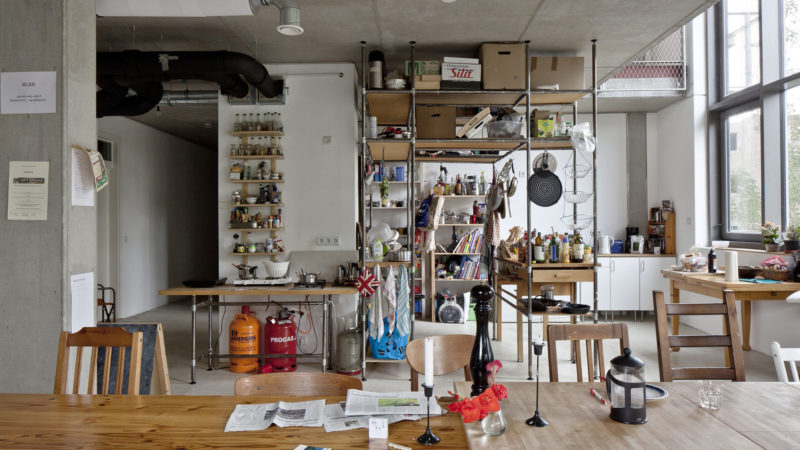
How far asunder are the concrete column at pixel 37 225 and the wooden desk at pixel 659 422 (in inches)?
88.8

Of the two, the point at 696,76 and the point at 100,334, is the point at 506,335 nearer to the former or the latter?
the point at 696,76

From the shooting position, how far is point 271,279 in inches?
186

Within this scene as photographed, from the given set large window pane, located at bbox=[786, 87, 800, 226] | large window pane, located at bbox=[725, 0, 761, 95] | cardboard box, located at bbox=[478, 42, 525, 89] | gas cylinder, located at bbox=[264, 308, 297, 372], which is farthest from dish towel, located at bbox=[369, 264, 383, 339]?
→ large window pane, located at bbox=[725, 0, 761, 95]

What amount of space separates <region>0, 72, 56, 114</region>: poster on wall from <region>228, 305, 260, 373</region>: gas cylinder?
251cm

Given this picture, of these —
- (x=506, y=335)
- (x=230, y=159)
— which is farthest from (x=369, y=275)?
(x=506, y=335)

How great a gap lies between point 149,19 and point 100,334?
10.1ft

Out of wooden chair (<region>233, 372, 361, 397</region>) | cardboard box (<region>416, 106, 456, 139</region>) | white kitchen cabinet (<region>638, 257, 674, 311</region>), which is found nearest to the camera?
wooden chair (<region>233, 372, 361, 397</region>)

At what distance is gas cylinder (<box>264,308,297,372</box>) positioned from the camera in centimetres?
463

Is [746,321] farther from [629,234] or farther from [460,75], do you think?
[460,75]

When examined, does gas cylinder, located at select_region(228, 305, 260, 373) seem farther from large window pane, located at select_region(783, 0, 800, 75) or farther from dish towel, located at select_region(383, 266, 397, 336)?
large window pane, located at select_region(783, 0, 800, 75)

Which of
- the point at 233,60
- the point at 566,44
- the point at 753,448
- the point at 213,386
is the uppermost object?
the point at 566,44

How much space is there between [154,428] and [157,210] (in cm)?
756

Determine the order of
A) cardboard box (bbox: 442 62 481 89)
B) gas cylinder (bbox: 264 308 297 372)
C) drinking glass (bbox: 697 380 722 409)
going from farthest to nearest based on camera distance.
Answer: gas cylinder (bbox: 264 308 297 372)
cardboard box (bbox: 442 62 481 89)
drinking glass (bbox: 697 380 722 409)

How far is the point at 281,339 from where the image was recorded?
463 cm
